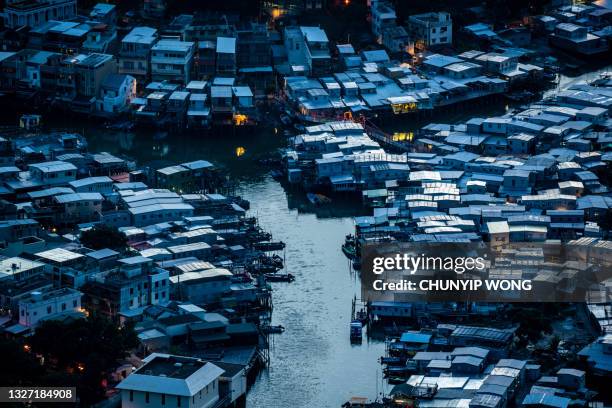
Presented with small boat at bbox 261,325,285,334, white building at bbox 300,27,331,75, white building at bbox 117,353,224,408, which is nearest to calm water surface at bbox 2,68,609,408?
small boat at bbox 261,325,285,334

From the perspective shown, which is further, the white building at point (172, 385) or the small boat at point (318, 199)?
the small boat at point (318, 199)

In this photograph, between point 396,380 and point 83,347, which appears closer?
point 83,347

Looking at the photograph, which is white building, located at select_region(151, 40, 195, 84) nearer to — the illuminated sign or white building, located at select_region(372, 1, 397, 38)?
the illuminated sign

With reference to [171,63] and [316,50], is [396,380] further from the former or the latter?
[316,50]

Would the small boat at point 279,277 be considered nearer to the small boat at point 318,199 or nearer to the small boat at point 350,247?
the small boat at point 350,247

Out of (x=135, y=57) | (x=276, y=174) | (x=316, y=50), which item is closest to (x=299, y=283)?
(x=276, y=174)

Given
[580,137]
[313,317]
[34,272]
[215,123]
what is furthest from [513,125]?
[34,272]

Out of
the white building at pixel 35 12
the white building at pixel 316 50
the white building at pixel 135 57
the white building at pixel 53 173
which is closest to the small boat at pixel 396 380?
the white building at pixel 53 173
